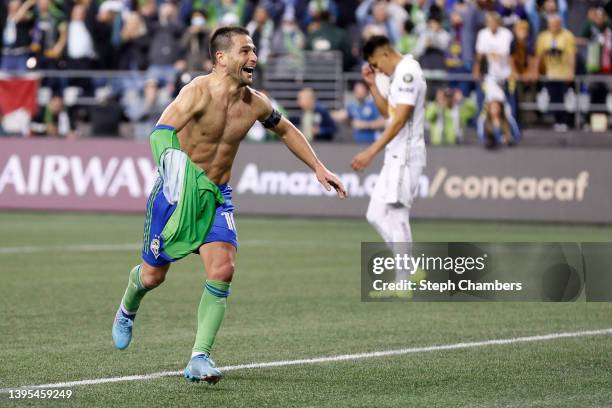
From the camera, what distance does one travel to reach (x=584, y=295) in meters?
13.2

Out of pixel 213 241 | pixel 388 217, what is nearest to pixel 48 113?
pixel 388 217

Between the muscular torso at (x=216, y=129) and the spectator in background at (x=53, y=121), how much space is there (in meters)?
17.9

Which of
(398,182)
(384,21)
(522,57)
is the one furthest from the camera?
(384,21)

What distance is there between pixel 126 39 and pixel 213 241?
19510 millimetres

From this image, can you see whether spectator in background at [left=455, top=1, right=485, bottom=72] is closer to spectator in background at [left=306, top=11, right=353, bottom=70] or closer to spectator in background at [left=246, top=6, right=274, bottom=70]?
spectator in background at [left=306, top=11, right=353, bottom=70]

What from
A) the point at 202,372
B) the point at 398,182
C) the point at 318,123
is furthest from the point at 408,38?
the point at 202,372

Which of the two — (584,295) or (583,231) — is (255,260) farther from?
(583,231)

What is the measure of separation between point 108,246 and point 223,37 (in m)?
10.4

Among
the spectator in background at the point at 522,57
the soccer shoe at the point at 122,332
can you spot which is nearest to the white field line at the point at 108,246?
the spectator in background at the point at 522,57

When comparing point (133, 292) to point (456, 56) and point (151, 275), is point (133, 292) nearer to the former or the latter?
point (151, 275)

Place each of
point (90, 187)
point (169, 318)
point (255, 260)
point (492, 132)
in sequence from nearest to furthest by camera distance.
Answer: point (169, 318) < point (255, 260) < point (492, 132) < point (90, 187)

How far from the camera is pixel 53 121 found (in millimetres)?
26484

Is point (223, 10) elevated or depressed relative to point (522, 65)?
elevated

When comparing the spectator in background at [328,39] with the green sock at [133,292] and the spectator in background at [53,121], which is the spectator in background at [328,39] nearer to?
the spectator in background at [53,121]
